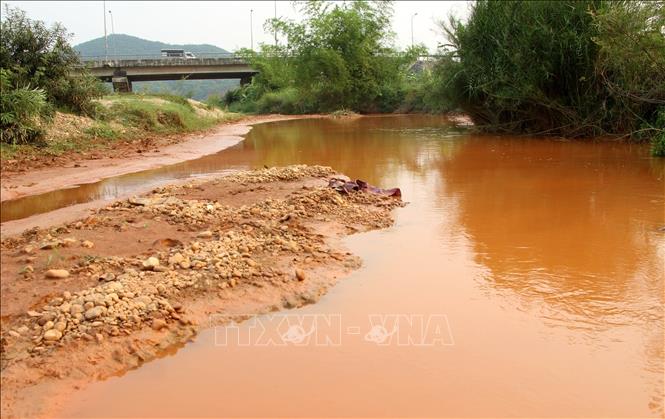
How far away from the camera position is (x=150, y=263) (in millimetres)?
4941

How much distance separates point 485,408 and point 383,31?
36.6 m

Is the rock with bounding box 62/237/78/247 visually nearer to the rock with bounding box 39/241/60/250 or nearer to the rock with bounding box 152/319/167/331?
the rock with bounding box 39/241/60/250

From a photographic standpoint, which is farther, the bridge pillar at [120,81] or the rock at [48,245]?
the bridge pillar at [120,81]

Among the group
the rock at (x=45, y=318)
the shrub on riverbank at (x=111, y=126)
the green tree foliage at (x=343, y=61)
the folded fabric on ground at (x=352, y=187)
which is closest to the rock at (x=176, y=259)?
the rock at (x=45, y=318)

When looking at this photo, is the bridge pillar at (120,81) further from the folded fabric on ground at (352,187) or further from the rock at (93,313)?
the rock at (93,313)

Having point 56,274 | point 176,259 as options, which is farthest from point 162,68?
point 56,274

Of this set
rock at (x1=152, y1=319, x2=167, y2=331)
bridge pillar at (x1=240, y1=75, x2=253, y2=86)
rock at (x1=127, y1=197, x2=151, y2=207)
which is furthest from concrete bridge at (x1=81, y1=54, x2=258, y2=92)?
rock at (x1=152, y1=319, x2=167, y2=331)

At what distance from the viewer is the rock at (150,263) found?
491cm

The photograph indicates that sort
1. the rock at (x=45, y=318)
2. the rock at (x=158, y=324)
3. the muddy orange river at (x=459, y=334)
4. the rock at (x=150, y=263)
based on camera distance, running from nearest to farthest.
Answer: the muddy orange river at (x=459, y=334) → the rock at (x=45, y=318) → the rock at (x=158, y=324) → the rock at (x=150, y=263)

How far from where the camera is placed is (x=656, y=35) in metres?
12.2

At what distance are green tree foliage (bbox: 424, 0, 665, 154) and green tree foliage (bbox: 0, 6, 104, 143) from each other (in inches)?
443

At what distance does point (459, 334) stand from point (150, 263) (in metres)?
2.58

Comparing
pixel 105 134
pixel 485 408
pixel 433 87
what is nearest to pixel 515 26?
pixel 433 87

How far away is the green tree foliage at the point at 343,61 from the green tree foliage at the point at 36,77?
869 inches
